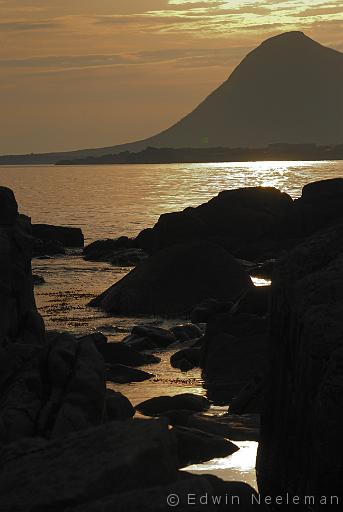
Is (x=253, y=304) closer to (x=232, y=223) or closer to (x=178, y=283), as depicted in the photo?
Answer: (x=178, y=283)

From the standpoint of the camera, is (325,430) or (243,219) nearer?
(325,430)

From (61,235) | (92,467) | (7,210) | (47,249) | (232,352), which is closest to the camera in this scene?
(92,467)

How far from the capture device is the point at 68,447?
7.50 m

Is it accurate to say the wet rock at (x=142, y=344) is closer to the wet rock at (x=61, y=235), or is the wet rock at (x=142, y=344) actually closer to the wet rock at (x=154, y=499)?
the wet rock at (x=154, y=499)

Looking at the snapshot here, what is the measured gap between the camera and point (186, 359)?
16.4 metres

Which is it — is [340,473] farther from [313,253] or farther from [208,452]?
[208,452]

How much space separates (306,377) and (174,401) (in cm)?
529

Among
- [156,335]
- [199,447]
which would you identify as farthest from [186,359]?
[199,447]

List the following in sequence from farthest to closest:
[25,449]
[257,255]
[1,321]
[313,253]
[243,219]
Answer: [243,219]
[257,255]
[1,321]
[313,253]
[25,449]

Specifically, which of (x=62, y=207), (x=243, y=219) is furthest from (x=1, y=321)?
(x=62, y=207)

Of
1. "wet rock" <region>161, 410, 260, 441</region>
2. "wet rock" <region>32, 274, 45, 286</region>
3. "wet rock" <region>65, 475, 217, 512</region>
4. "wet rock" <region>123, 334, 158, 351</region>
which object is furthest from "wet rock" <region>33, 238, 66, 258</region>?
"wet rock" <region>65, 475, 217, 512</region>

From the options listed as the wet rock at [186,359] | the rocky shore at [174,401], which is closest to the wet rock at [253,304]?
the rocky shore at [174,401]

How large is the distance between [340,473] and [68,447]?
1.91m

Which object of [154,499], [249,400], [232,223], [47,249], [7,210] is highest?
[7,210]
